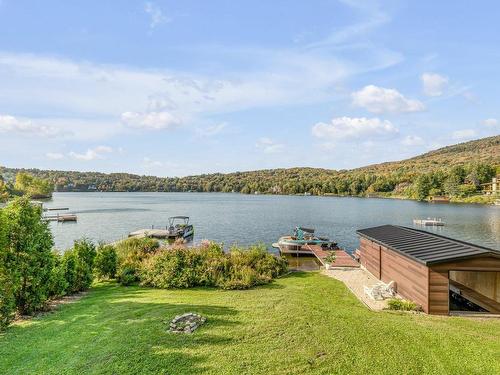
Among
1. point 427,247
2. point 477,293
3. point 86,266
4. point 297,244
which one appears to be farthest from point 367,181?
point 86,266

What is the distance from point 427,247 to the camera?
43.1ft

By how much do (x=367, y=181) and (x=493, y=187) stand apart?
44.8 metres

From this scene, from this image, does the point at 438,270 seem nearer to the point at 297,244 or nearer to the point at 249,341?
the point at 249,341

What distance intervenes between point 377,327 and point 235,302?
15.4 ft

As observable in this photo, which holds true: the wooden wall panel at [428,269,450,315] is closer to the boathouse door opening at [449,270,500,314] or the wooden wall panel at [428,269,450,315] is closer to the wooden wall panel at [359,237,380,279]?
the boathouse door opening at [449,270,500,314]

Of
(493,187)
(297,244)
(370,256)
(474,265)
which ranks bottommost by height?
(297,244)

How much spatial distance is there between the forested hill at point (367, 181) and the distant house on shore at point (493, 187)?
2.07 m

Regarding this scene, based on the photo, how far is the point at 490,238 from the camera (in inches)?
1507

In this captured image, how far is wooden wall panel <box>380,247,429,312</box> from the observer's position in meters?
11.8

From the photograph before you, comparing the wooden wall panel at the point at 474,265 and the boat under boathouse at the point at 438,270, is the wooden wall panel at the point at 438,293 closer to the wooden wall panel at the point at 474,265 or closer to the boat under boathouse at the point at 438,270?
the boat under boathouse at the point at 438,270

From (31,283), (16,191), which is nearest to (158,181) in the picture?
(16,191)

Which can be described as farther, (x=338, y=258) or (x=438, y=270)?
(x=338, y=258)

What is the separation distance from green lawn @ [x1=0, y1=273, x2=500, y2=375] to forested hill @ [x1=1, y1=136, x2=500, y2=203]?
10521 cm

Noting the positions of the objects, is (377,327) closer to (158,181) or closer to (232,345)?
(232,345)
